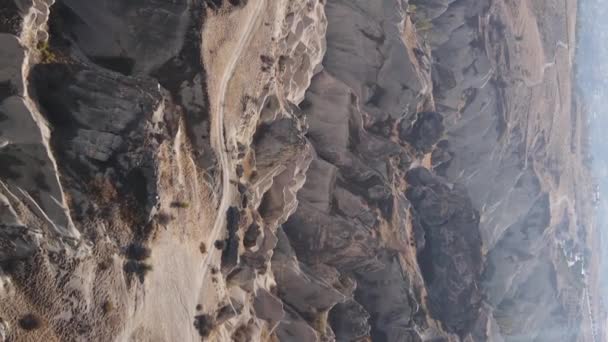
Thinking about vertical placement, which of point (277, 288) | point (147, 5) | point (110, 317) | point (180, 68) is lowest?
point (277, 288)

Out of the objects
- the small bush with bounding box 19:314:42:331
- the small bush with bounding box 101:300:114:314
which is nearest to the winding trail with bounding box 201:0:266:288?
the small bush with bounding box 101:300:114:314

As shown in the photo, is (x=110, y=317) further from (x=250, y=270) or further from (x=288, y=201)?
(x=288, y=201)

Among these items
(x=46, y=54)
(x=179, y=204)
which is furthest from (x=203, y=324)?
(x=46, y=54)

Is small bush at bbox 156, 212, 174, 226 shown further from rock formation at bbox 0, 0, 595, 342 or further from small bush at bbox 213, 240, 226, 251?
small bush at bbox 213, 240, 226, 251

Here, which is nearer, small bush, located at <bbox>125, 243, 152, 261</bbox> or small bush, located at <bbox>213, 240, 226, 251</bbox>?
small bush, located at <bbox>125, 243, 152, 261</bbox>

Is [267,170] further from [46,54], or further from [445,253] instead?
[445,253]

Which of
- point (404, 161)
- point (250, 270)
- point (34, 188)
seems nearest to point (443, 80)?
point (404, 161)
